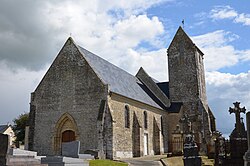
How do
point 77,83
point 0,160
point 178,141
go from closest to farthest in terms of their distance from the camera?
point 0,160, point 178,141, point 77,83

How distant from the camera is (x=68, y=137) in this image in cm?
2327

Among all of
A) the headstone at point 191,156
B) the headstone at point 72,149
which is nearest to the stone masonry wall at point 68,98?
the headstone at point 72,149

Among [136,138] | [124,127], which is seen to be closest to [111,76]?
[124,127]

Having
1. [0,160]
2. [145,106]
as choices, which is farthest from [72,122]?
[0,160]

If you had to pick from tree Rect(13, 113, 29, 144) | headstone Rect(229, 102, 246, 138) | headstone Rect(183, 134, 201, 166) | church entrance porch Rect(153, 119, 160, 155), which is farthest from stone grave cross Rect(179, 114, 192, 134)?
tree Rect(13, 113, 29, 144)

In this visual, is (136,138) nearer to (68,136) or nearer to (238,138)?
(68,136)

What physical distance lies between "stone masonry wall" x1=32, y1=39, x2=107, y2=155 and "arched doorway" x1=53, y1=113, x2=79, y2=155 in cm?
27

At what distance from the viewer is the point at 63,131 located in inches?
922

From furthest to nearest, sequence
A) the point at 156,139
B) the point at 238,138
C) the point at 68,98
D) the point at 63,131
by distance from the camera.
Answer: the point at 156,139 < the point at 68,98 < the point at 63,131 < the point at 238,138

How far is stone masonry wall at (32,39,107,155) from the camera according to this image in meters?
22.2

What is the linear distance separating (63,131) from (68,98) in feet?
8.90

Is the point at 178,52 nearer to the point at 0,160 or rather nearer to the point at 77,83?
the point at 77,83

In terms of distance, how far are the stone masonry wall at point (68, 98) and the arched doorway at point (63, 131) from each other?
10.6 inches

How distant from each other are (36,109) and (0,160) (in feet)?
64.3
